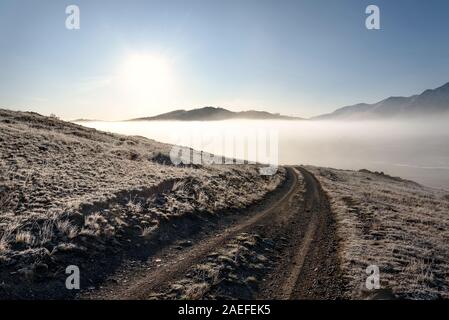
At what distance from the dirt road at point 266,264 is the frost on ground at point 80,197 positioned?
2.14 m

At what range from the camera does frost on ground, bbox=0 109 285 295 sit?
1305 cm

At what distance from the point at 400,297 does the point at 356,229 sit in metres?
9.09

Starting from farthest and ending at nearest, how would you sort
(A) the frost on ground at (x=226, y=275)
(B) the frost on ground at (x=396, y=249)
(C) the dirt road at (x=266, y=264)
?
(B) the frost on ground at (x=396, y=249)
(C) the dirt road at (x=266, y=264)
(A) the frost on ground at (x=226, y=275)

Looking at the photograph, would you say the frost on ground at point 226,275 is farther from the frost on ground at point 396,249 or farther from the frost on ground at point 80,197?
the frost on ground at point 80,197

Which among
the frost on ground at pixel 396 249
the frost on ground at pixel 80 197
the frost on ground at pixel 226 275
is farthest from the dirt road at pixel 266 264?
the frost on ground at pixel 80 197

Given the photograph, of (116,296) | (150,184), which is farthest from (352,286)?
(150,184)

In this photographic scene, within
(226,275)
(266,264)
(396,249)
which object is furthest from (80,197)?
(396,249)

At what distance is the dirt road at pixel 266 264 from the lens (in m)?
11.6

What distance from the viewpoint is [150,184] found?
2328 cm

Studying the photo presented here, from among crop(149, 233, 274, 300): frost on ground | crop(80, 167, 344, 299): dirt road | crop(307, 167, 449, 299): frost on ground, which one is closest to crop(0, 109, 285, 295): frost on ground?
crop(80, 167, 344, 299): dirt road

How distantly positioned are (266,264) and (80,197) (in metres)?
10.5

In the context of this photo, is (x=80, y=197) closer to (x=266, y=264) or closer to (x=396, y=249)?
(x=266, y=264)

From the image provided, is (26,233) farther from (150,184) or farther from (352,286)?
(352,286)

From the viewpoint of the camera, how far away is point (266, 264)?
47.4 ft
